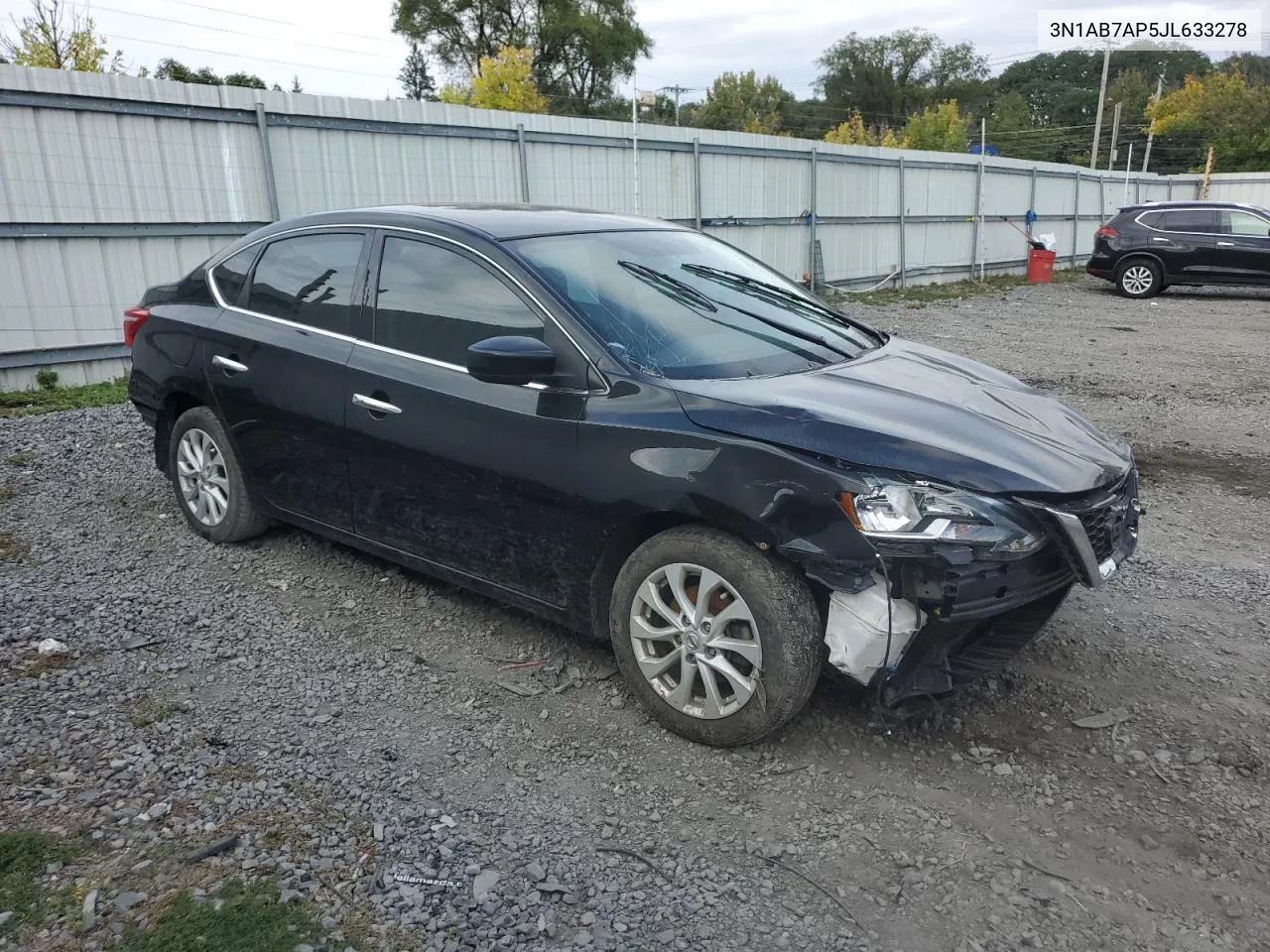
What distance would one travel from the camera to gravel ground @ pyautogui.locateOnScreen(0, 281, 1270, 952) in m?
2.51

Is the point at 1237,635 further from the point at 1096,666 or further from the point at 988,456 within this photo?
the point at 988,456

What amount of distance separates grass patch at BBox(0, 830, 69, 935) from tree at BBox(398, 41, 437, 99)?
61.4m

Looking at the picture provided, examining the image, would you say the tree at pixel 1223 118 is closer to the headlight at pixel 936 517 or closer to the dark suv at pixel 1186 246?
the dark suv at pixel 1186 246

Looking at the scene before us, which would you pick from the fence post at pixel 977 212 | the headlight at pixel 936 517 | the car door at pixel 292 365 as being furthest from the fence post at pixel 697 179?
the headlight at pixel 936 517

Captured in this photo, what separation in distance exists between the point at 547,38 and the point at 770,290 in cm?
5182

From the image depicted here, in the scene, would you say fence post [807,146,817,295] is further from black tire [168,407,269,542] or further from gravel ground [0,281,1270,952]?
black tire [168,407,269,542]

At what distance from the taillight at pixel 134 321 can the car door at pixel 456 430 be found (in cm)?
178

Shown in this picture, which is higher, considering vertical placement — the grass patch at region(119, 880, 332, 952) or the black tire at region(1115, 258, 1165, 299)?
the grass patch at region(119, 880, 332, 952)

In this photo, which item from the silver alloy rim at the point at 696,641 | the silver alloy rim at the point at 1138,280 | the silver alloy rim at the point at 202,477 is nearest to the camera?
the silver alloy rim at the point at 696,641

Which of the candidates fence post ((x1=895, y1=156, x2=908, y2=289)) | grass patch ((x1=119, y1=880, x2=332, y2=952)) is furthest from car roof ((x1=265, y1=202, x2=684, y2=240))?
fence post ((x1=895, y1=156, x2=908, y2=289))

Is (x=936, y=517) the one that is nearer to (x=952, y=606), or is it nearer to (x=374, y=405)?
(x=952, y=606)

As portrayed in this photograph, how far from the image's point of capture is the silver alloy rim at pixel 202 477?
15.8 ft

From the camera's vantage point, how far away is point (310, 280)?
14.4 feet

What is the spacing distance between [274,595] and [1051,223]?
80.9 feet
